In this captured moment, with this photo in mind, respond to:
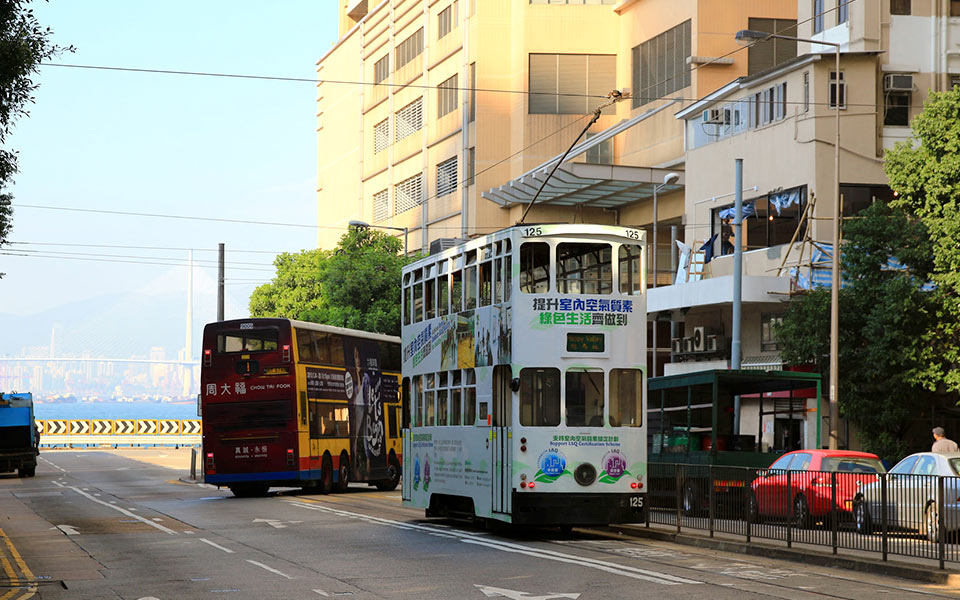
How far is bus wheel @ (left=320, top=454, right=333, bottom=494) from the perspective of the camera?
36844 millimetres

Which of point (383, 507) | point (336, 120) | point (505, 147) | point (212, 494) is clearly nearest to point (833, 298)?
point (383, 507)

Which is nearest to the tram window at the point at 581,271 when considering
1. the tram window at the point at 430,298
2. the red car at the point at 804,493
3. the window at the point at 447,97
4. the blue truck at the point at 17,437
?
the red car at the point at 804,493

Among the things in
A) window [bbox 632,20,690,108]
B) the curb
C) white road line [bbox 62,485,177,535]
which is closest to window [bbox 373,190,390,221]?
window [bbox 632,20,690,108]

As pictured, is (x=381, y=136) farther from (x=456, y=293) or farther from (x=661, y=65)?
(x=456, y=293)

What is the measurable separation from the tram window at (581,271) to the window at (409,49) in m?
62.6

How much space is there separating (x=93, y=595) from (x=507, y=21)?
60548mm

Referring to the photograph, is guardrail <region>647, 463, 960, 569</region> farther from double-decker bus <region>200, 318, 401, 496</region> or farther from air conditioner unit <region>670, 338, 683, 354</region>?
air conditioner unit <region>670, 338, 683, 354</region>

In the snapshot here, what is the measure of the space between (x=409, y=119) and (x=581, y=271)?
2523 inches

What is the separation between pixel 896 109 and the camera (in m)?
45.1

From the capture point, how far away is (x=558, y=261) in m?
21.8

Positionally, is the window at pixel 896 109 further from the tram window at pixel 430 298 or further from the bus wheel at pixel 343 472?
the tram window at pixel 430 298

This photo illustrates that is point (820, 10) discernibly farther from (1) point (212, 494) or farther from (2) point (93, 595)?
(2) point (93, 595)

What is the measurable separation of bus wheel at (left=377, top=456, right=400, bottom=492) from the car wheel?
2336 centimetres

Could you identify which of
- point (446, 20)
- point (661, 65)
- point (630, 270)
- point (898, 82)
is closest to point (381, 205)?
point (446, 20)
